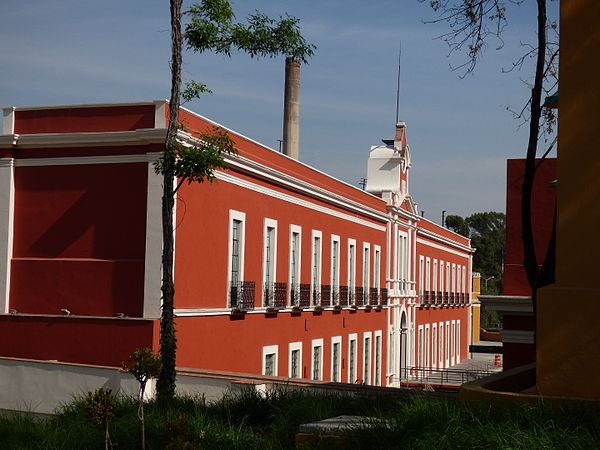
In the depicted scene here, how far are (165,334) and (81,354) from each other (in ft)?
18.9

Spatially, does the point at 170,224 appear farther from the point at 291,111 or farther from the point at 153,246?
the point at 291,111

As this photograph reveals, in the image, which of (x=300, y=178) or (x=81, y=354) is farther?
(x=300, y=178)

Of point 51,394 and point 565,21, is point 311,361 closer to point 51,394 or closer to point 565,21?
point 51,394

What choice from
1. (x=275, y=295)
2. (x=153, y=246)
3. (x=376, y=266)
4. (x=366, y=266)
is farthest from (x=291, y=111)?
→ (x=153, y=246)

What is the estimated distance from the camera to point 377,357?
37562 millimetres

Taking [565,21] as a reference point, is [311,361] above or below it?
below

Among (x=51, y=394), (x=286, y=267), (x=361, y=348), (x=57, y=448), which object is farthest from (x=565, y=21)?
(x=361, y=348)

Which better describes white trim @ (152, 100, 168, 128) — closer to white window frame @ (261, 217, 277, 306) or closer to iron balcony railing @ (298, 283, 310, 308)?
white window frame @ (261, 217, 277, 306)

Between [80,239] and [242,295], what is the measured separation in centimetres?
470

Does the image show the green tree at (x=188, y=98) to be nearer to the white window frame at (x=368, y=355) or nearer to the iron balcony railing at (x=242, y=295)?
the iron balcony railing at (x=242, y=295)

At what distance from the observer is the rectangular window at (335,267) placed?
30.7 meters

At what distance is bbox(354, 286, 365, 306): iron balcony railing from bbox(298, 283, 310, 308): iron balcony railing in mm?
6018

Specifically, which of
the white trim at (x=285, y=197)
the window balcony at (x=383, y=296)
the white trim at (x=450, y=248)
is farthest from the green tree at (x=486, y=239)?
the white trim at (x=285, y=197)

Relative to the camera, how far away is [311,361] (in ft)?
93.0
